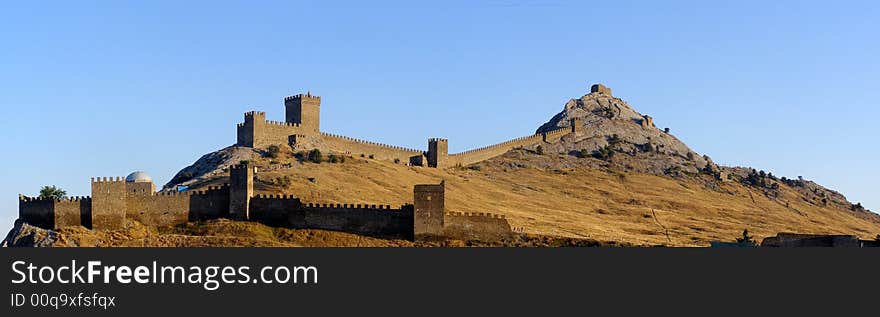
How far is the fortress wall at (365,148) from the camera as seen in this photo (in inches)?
4072

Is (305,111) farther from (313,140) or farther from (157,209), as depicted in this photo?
(157,209)

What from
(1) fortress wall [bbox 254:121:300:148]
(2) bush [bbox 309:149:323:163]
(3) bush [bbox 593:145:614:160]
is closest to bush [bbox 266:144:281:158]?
(1) fortress wall [bbox 254:121:300:148]

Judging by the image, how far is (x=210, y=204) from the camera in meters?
68.4

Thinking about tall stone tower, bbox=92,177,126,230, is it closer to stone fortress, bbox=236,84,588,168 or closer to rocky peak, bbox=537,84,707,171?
stone fortress, bbox=236,84,588,168

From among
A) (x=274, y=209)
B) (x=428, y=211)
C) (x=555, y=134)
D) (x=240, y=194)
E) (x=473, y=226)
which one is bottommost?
(x=473, y=226)

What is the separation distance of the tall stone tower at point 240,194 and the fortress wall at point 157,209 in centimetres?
279

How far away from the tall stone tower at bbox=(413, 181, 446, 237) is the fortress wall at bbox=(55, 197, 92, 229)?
1892cm

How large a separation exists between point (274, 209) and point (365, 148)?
39.7 m

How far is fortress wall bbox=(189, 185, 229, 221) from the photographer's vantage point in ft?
224

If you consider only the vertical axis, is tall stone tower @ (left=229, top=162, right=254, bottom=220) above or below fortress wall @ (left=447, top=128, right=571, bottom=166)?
below

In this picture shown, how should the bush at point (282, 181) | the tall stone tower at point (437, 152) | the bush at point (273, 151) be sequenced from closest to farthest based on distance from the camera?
the bush at point (282, 181) < the bush at point (273, 151) < the tall stone tower at point (437, 152)

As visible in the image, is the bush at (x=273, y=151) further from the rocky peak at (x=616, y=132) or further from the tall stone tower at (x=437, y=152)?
the rocky peak at (x=616, y=132)

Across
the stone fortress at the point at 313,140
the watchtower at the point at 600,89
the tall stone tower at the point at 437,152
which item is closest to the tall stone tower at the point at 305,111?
the stone fortress at the point at 313,140

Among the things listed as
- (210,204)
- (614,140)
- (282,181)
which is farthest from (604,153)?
(210,204)
